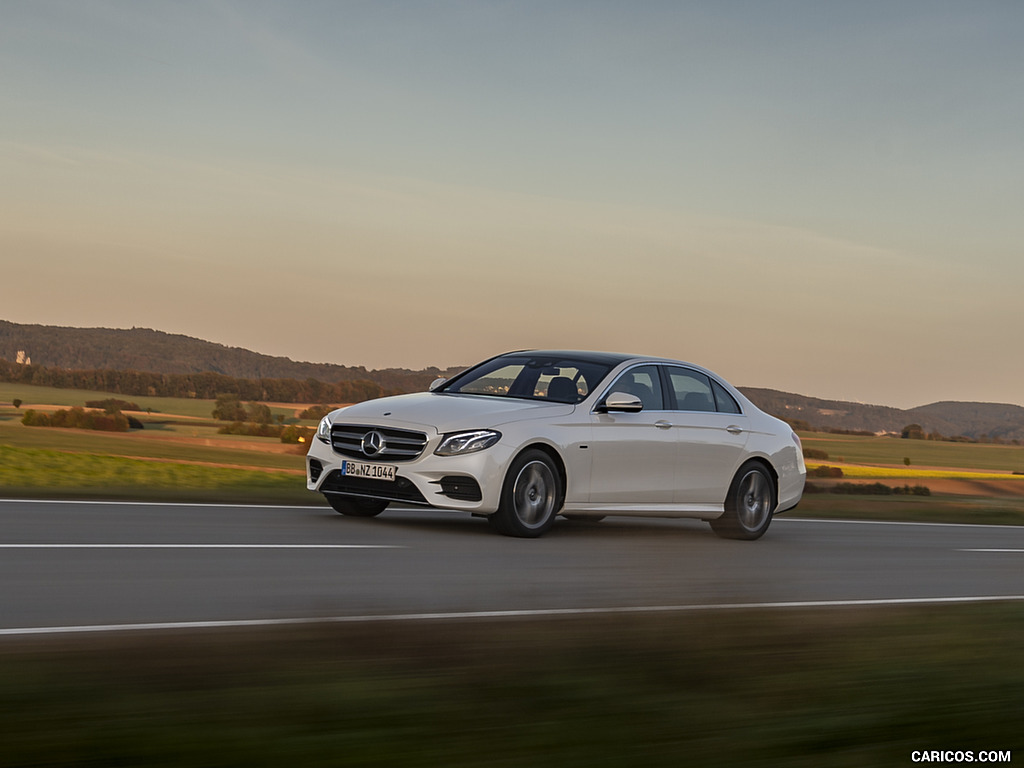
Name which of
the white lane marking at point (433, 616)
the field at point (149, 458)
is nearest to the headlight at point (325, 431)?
the field at point (149, 458)

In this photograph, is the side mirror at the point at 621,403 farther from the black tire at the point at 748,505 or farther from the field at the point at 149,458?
the field at the point at 149,458

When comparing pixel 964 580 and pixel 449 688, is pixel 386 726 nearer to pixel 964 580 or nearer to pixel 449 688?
pixel 449 688

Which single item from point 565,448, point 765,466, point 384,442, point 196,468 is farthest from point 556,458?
point 196,468

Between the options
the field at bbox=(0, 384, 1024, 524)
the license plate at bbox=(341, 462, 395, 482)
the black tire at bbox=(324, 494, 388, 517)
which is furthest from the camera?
the field at bbox=(0, 384, 1024, 524)

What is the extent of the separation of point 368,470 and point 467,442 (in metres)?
0.96

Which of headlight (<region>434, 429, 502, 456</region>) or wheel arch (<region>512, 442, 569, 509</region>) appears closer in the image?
headlight (<region>434, 429, 502, 456</region>)

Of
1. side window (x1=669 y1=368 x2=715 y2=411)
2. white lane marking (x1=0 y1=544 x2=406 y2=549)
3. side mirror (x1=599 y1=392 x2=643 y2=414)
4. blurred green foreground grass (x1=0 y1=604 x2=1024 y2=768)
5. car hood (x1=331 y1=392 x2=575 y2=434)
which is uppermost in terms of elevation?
side window (x1=669 y1=368 x2=715 y2=411)

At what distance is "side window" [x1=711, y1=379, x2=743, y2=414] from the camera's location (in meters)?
13.1

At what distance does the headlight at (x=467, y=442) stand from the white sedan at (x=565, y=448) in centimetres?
1

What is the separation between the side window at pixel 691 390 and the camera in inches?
501

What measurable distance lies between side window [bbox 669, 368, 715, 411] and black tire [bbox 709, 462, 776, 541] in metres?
0.79

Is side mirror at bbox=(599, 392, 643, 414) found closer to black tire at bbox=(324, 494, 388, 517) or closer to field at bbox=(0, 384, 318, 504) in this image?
black tire at bbox=(324, 494, 388, 517)

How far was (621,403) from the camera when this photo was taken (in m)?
11.6

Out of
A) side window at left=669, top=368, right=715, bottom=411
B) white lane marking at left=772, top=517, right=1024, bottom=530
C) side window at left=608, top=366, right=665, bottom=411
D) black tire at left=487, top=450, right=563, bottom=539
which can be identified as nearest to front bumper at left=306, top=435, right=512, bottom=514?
black tire at left=487, top=450, right=563, bottom=539
